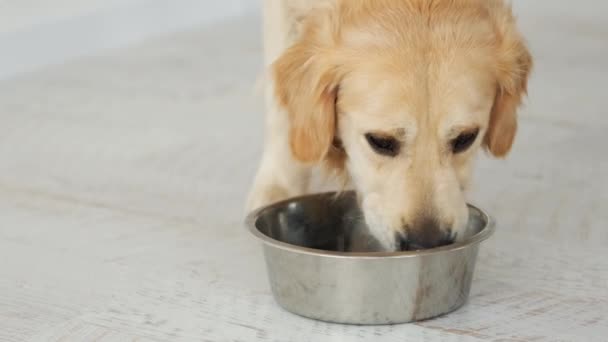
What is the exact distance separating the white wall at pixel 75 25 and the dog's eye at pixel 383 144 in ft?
7.09

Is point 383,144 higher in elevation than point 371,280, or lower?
higher

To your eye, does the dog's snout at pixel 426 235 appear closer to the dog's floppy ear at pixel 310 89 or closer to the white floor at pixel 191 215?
the white floor at pixel 191 215

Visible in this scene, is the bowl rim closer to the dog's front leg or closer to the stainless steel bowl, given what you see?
the stainless steel bowl

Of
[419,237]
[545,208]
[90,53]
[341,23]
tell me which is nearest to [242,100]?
[90,53]

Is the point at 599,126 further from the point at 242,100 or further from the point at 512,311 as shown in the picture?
the point at 512,311

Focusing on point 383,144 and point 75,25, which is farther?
point 75,25

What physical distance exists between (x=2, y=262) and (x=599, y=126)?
1.87 metres

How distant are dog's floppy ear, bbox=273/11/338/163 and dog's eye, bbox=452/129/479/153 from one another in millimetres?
250

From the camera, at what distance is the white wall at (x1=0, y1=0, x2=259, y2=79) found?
367 cm

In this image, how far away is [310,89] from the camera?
1.94 m

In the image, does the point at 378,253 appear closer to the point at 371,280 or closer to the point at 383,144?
the point at 371,280

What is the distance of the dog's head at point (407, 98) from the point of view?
1774mm

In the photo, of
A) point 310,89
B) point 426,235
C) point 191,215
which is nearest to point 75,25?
point 191,215

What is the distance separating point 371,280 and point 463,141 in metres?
0.34
